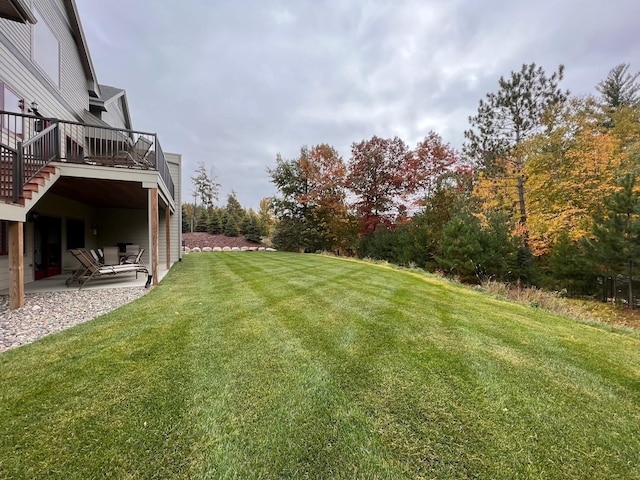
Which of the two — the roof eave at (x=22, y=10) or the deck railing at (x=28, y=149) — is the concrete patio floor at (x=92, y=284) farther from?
the roof eave at (x=22, y=10)

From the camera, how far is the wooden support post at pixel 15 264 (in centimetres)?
447

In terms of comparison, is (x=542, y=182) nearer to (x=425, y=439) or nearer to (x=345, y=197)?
(x=345, y=197)

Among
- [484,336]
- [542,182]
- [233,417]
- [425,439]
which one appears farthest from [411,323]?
[542,182]

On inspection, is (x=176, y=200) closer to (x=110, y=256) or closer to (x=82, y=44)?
(x=110, y=256)

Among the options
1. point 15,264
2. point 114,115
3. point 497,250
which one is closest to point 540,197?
point 497,250

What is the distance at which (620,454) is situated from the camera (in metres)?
1.72

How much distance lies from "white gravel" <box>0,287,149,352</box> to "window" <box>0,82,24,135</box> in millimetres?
3449

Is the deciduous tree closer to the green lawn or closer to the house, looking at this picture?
the house

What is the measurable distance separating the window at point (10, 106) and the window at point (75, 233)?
4.32 meters

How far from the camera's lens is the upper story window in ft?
22.3

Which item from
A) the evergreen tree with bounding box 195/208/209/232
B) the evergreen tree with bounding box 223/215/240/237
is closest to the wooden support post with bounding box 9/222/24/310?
the evergreen tree with bounding box 223/215/240/237

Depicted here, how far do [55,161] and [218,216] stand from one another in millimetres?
24306

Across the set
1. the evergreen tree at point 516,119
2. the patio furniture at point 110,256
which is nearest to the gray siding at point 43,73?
the patio furniture at point 110,256

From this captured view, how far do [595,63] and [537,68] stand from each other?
5009 mm
